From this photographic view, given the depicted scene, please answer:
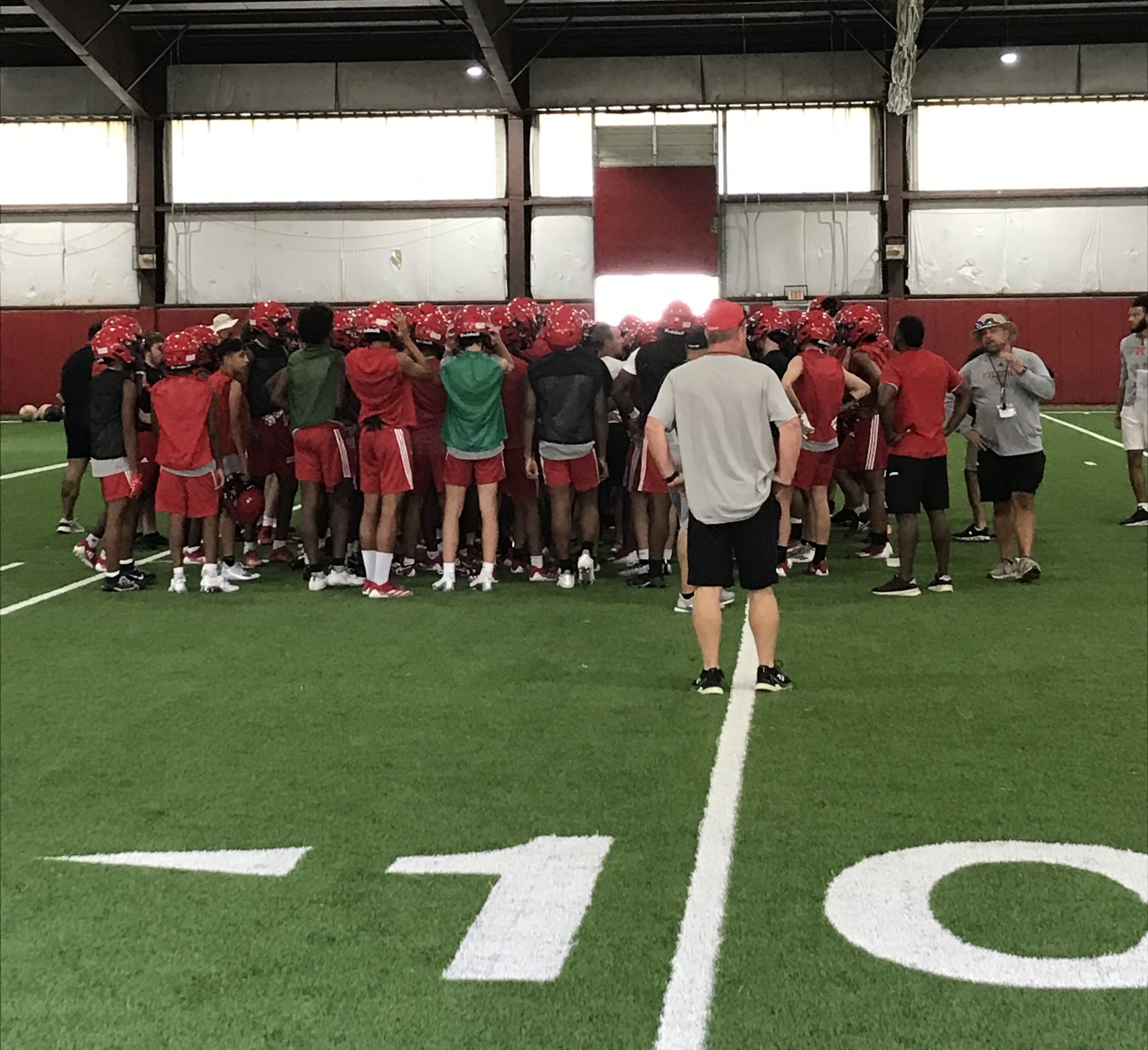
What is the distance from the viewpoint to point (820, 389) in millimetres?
11148

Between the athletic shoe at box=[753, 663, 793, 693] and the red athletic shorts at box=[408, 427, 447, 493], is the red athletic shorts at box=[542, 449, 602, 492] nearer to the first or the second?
Answer: the red athletic shorts at box=[408, 427, 447, 493]

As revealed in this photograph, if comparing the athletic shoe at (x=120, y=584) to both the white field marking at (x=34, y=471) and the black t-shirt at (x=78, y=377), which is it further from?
the white field marking at (x=34, y=471)

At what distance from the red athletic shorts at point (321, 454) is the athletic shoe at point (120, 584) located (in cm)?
172

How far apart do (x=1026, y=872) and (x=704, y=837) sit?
123cm

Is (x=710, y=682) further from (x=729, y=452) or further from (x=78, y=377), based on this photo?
(x=78, y=377)

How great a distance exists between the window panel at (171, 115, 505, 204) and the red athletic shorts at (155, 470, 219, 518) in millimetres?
19562

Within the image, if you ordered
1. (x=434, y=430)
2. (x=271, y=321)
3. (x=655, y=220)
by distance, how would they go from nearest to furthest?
(x=434, y=430) < (x=271, y=321) < (x=655, y=220)

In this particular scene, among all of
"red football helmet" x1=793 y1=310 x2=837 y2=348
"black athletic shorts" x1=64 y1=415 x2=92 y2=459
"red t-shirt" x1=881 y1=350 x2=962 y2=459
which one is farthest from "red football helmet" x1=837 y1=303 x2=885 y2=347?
"black athletic shorts" x1=64 y1=415 x2=92 y2=459

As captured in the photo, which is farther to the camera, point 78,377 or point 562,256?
point 562,256

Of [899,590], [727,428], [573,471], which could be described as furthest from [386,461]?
[727,428]

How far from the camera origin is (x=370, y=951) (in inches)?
175

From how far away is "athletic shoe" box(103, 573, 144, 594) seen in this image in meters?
11.5

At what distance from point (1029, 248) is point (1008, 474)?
785 inches

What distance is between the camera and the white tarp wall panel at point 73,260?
1187 inches
